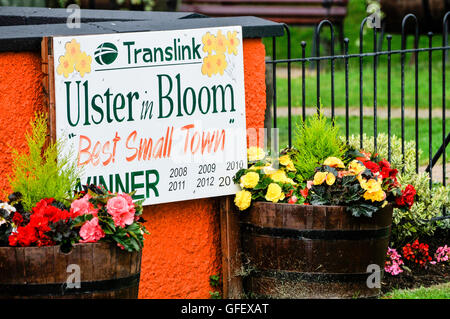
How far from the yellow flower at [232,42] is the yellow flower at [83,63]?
86 cm

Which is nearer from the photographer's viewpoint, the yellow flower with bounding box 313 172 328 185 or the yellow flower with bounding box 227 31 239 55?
the yellow flower with bounding box 313 172 328 185

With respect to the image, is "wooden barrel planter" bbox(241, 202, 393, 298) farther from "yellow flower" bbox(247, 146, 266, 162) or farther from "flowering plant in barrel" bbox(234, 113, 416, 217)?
"yellow flower" bbox(247, 146, 266, 162)

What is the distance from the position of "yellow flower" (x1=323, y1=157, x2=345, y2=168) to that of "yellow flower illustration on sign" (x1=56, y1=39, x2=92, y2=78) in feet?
Answer: 4.59

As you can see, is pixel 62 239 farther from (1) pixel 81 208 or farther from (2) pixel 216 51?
(2) pixel 216 51

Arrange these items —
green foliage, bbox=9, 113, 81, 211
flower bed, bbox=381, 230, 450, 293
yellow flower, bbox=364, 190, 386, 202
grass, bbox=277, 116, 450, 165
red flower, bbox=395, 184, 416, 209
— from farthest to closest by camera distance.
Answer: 1. grass, bbox=277, 116, 450, 165
2. flower bed, bbox=381, 230, 450, 293
3. red flower, bbox=395, 184, 416, 209
4. yellow flower, bbox=364, 190, 386, 202
5. green foliage, bbox=9, 113, 81, 211

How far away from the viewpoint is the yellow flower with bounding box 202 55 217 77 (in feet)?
15.0

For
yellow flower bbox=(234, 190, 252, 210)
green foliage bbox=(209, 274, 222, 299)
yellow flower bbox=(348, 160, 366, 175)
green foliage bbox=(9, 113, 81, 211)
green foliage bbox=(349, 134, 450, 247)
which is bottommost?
green foliage bbox=(209, 274, 222, 299)

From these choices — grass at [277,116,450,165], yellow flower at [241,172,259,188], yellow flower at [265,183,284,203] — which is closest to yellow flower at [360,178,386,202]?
yellow flower at [265,183,284,203]

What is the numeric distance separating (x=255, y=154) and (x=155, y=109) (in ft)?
2.34

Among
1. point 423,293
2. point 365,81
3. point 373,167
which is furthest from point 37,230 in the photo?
point 365,81

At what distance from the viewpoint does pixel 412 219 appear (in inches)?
220

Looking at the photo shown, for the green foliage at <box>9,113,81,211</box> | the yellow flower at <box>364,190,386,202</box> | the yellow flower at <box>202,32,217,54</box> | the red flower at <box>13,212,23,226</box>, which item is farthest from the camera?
the yellow flower at <box>202,32,217,54</box>

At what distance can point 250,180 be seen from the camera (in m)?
4.58

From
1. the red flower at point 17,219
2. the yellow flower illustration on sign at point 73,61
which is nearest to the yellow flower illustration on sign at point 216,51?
the yellow flower illustration on sign at point 73,61
